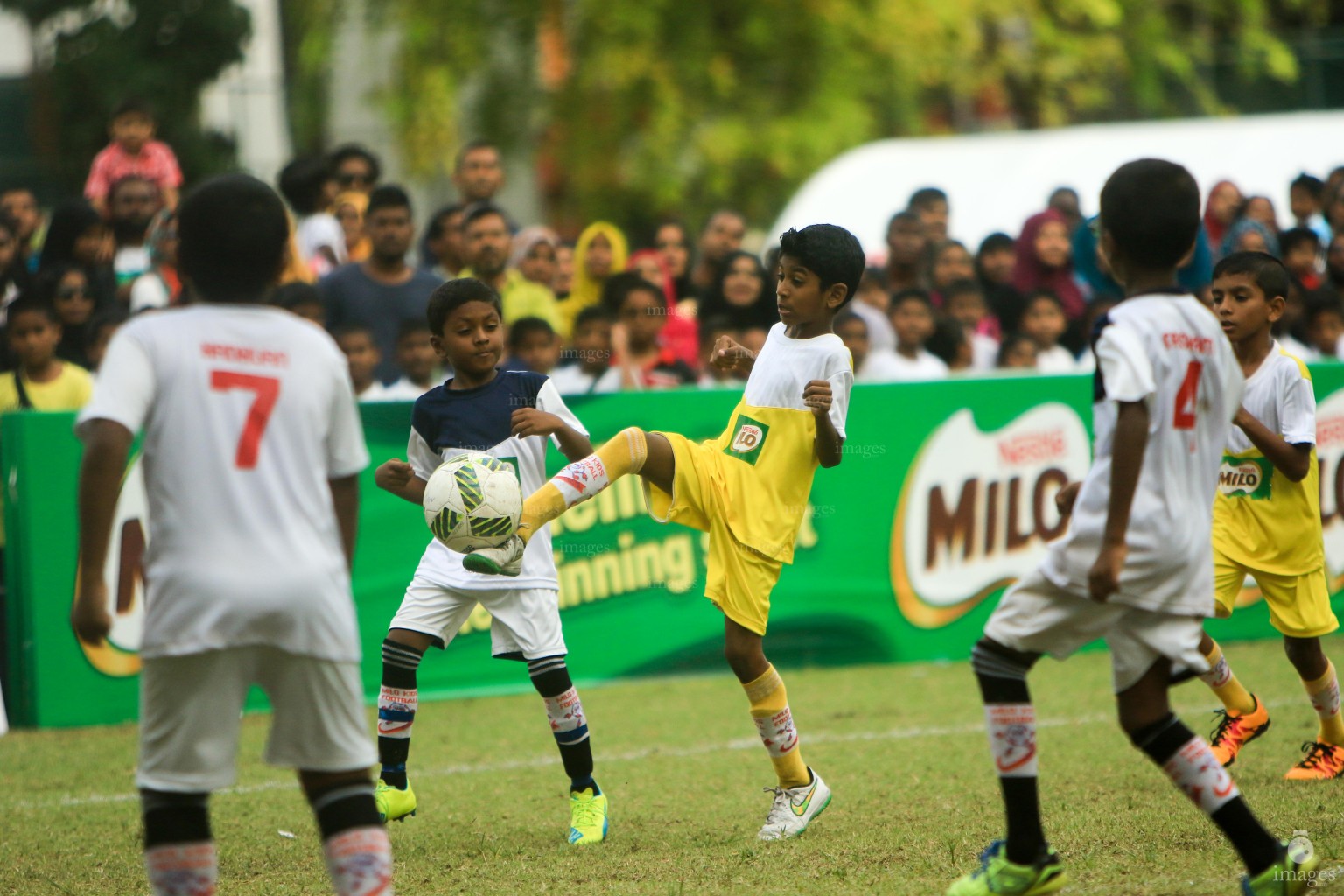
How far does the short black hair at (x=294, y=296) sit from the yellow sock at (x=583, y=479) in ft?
13.5

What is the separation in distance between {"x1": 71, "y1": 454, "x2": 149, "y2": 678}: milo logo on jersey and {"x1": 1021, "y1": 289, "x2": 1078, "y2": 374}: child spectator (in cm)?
607

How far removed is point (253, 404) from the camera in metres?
3.64

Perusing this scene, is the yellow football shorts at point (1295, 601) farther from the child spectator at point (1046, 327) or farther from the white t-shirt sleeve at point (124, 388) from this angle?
the child spectator at point (1046, 327)

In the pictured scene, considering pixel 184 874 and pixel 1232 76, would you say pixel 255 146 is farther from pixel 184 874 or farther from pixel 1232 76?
pixel 184 874

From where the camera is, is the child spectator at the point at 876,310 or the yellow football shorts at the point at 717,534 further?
the child spectator at the point at 876,310

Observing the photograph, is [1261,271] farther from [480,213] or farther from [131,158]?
[131,158]

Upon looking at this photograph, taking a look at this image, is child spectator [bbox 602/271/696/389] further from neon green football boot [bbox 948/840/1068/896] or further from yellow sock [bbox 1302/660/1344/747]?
neon green football boot [bbox 948/840/1068/896]

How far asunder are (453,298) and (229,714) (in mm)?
2226

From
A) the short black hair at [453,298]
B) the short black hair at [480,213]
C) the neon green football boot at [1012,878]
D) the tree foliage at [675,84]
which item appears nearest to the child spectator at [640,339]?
the short black hair at [480,213]

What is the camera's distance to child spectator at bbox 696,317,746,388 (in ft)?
33.7

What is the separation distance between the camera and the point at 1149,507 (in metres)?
4.11

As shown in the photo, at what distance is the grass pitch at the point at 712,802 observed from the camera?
4.98 m

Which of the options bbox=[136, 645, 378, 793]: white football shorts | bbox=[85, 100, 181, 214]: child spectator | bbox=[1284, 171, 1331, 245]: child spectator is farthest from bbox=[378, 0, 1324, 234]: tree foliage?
bbox=[136, 645, 378, 793]: white football shorts

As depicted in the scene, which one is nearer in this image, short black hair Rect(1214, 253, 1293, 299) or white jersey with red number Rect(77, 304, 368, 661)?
white jersey with red number Rect(77, 304, 368, 661)
